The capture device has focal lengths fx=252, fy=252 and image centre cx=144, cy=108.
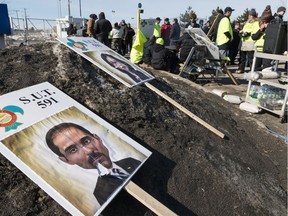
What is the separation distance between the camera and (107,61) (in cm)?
353

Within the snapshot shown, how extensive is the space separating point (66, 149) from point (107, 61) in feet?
5.96

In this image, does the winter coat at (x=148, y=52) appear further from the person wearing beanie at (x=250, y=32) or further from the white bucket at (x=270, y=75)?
the white bucket at (x=270, y=75)

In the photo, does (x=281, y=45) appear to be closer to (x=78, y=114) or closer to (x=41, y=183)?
(x=78, y=114)

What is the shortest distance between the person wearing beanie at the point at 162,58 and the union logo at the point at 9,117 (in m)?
5.57

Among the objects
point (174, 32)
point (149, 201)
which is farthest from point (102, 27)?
point (149, 201)

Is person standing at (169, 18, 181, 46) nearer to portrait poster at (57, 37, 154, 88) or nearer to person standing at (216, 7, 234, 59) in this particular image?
person standing at (216, 7, 234, 59)

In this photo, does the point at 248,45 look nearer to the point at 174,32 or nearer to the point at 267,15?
the point at 267,15

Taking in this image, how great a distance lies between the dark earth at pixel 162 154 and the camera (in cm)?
191

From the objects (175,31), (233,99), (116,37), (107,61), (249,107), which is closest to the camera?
(107,61)

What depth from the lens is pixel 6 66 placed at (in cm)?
304

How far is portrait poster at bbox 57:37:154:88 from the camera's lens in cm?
332

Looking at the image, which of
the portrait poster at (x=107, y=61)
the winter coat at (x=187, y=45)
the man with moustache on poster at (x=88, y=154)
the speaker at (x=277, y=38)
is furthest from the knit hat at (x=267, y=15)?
the man with moustache on poster at (x=88, y=154)

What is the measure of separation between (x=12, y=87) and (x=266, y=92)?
4723 millimetres

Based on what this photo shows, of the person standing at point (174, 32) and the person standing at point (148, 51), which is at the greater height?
the person standing at point (174, 32)
